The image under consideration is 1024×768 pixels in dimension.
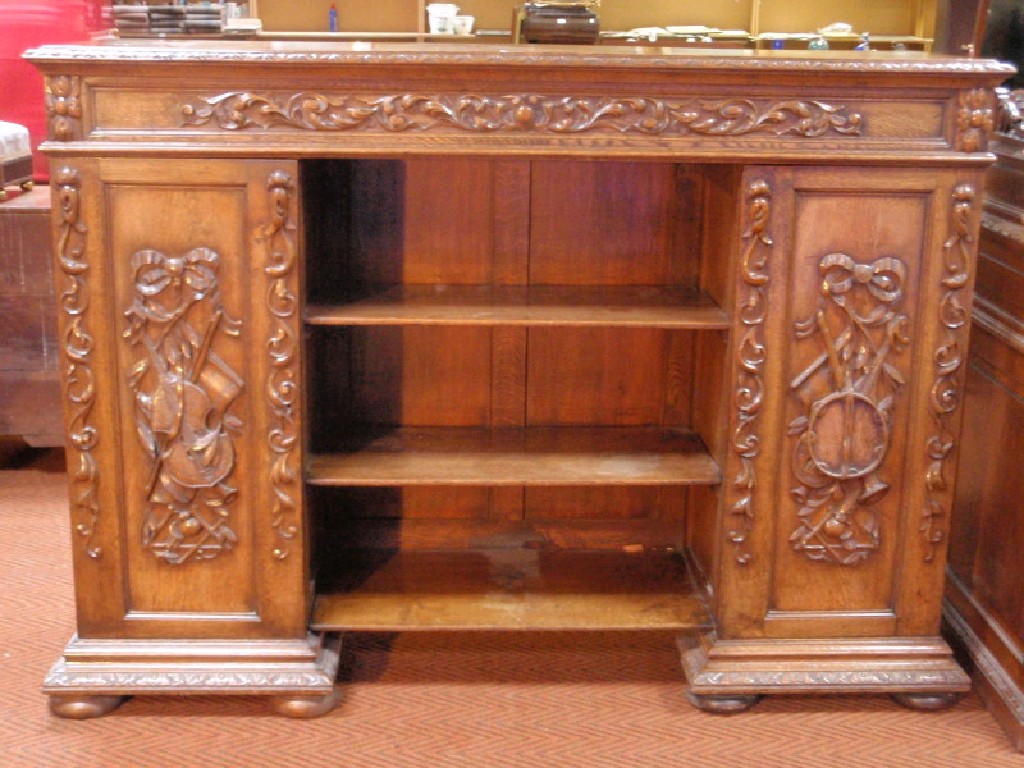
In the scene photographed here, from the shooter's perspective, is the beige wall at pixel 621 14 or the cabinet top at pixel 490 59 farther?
the beige wall at pixel 621 14

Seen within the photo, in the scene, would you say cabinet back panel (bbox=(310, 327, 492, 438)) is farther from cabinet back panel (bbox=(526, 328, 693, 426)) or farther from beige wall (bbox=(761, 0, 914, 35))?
beige wall (bbox=(761, 0, 914, 35))

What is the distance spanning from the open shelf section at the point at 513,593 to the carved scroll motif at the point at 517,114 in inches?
37.4

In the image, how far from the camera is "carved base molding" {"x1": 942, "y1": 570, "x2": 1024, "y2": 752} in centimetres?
222

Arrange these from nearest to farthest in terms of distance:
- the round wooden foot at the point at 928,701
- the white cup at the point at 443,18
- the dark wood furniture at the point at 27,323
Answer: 1. the round wooden foot at the point at 928,701
2. the dark wood furniture at the point at 27,323
3. the white cup at the point at 443,18

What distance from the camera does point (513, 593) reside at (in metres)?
2.47

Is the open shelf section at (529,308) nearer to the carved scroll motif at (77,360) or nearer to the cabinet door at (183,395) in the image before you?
the cabinet door at (183,395)

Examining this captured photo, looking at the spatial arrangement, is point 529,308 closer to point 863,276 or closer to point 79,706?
point 863,276

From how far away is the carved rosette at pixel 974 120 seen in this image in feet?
6.86

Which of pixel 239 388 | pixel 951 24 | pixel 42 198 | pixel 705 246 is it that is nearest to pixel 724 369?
pixel 705 246

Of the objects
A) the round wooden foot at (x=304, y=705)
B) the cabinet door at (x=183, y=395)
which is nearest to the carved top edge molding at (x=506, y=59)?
the cabinet door at (x=183, y=395)

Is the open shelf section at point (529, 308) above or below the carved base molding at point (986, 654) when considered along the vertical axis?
above

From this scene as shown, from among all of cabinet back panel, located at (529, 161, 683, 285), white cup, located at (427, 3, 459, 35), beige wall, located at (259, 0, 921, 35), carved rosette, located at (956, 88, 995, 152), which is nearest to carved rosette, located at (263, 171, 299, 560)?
cabinet back panel, located at (529, 161, 683, 285)

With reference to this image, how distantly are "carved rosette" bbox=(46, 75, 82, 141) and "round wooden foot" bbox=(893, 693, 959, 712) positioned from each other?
6.15ft

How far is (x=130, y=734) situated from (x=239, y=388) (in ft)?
2.25
